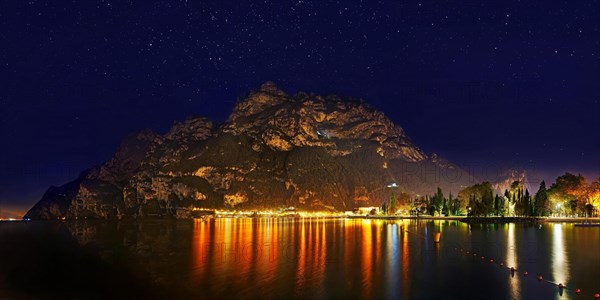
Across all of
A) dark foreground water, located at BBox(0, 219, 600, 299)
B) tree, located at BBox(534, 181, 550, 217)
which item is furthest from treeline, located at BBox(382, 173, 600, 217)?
dark foreground water, located at BBox(0, 219, 600, 299)

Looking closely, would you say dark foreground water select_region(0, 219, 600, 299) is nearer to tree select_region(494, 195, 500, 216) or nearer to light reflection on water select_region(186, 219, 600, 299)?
light reflection on water select_region(186, 219, 600, 299)

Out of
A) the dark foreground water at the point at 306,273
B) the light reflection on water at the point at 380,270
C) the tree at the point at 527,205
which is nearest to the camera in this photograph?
the dark foreground water at the point at 306,273

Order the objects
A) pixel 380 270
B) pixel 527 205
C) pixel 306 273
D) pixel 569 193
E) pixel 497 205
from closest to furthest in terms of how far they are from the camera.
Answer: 1. pixel 306 273
2. pixel 380 270
3. pixel 569 193
4. pixel 527 205
5. pixel 497 205

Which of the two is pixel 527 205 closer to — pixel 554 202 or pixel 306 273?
pixel 554 202

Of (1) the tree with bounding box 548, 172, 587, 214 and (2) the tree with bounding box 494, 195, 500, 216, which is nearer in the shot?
(1) the tree with bounding box 548, 172, 587, 214

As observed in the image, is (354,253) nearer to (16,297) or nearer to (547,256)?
(547,256)

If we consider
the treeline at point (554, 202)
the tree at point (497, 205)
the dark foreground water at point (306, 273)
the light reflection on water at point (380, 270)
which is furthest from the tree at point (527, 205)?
the light reflection on water at point (380, 270)

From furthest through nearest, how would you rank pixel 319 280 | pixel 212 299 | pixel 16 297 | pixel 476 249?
pixel 476 249, pixel 319 280, pixel 16 297, pixel 212 299

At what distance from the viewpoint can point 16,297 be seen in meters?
34.1

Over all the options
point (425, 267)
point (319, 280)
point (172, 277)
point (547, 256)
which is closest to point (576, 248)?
point (547, 256)

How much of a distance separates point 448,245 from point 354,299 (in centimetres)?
4407

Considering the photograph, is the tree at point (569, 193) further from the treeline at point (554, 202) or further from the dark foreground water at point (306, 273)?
the dark foreground water at point (306, 273)

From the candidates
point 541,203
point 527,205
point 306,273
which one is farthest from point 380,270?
point 527,205

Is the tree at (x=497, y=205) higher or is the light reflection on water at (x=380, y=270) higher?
the tree at (x=497, y=205)
